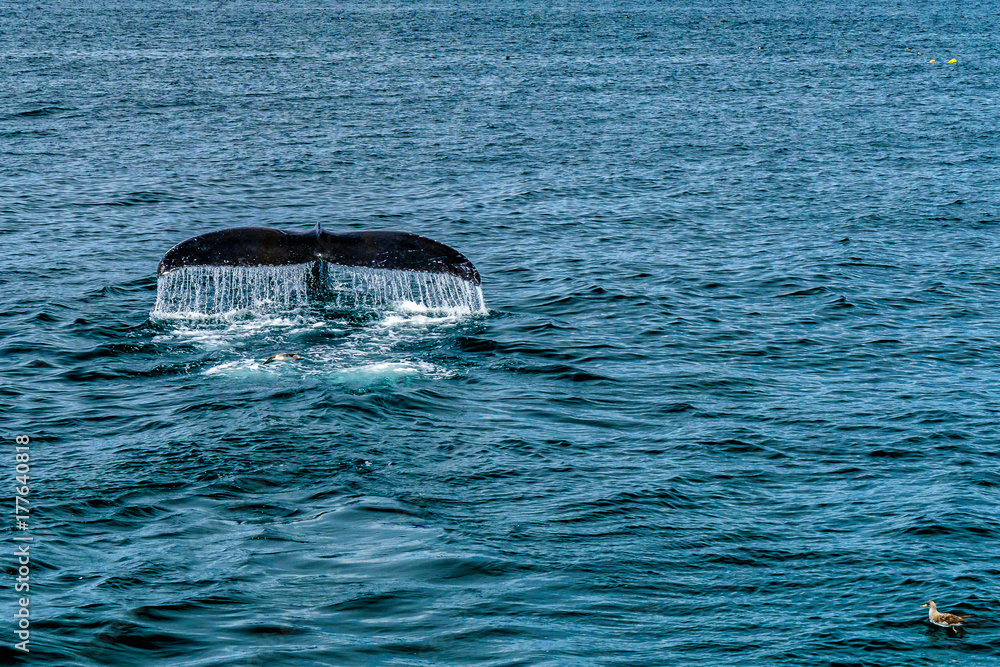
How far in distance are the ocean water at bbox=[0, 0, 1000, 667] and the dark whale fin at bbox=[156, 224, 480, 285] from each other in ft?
5.24

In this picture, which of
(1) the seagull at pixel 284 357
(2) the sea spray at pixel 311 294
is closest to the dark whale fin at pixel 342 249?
(2) the sea spray at pixel 311 294

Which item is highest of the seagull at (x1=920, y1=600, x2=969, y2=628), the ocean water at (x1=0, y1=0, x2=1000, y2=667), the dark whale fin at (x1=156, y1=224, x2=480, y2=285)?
the dark whale fin at (x1=156, y1=224, x2=480, y2=285)

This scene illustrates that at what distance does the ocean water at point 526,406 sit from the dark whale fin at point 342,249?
1.60 metres

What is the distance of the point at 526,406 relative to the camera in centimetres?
1830

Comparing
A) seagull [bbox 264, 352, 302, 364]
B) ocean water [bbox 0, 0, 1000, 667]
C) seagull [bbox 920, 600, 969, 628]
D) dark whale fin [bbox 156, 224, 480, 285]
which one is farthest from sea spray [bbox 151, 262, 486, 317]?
seagull [bbox 920, 600, 969, 628]

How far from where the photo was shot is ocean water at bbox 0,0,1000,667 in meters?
12.2

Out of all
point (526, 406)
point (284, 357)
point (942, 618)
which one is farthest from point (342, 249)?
point (942, 618)

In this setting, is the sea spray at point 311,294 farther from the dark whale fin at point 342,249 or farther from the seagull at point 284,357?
the seagull at point 284,357

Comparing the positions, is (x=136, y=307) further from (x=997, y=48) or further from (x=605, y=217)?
(x=997, y=48)

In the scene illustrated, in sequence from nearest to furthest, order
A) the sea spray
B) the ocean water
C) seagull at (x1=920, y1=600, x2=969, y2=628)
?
1. seagull at (x1=920, y1=600, x2=969, y2=628)
2. the ocean water
3. the sea spray

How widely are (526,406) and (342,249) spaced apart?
417 cm

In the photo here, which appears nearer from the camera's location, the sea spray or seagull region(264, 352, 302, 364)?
seagull region(264, 352, 302, 364)

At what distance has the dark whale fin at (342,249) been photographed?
19219 millimetres

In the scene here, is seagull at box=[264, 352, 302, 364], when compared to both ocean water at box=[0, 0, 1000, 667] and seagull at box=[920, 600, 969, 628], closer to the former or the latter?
ocean water at box=[0, 0, 1000, 667]
